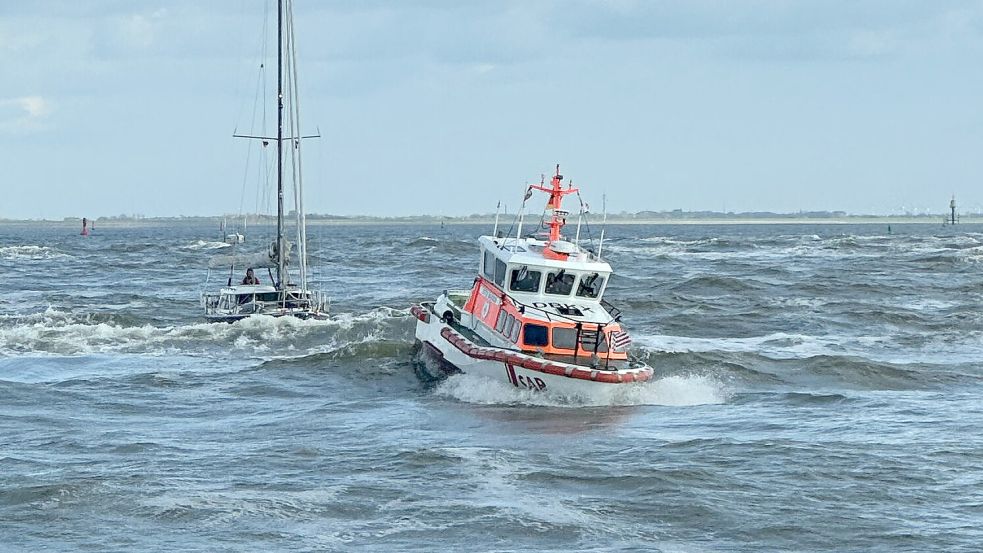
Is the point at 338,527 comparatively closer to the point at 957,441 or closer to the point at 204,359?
the point at 957,441

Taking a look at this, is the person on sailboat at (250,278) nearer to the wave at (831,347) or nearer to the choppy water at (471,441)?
the choppy water at (471,441)

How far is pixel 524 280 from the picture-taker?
3188 cm

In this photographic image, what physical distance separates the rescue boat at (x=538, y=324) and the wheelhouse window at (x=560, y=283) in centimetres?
2

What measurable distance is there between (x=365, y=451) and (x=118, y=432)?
5189 millimetres

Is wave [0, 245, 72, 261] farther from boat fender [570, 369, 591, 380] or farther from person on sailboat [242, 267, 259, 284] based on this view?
boat fender [570, 369, 591, 380]

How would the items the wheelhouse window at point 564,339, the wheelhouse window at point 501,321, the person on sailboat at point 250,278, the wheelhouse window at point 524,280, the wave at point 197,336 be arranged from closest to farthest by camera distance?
1. the wheelhouse window at point 564,339
2. the wheelhouse window at point 501,321
3. the wheelhouse window at point 524,280
4. the wave at point 197,336
5. the person on sailboat at point 250,278

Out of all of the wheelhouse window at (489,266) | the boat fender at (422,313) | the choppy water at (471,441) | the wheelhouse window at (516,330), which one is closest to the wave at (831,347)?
the choppy water at (471,441)

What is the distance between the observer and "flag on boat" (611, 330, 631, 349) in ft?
98.7

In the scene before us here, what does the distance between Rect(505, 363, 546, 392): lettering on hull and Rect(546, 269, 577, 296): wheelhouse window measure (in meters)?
3.16

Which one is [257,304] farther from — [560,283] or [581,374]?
[581,374]

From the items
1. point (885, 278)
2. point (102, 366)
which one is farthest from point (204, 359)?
point (885, 278)

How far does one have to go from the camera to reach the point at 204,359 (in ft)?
124

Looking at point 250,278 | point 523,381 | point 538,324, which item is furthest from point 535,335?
point 250,278

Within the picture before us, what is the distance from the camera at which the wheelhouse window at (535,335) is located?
29.7 m
